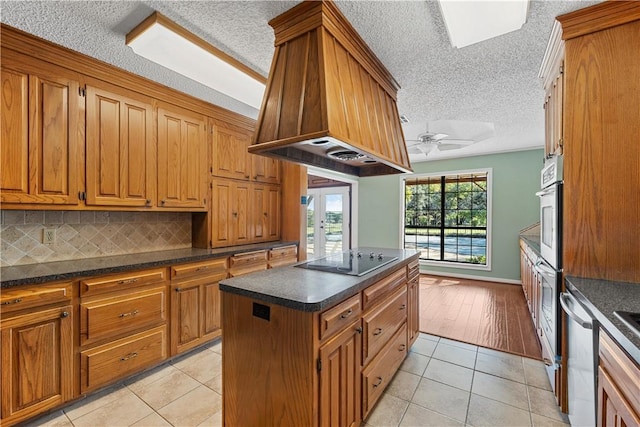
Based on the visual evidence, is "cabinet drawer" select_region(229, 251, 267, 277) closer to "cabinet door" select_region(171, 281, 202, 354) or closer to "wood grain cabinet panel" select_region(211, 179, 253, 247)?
"wood grain cabinet panel" select_region(211, 179, 253, 247)

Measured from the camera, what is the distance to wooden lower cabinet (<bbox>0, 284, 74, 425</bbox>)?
158 cm

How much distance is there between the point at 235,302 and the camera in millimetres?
1504

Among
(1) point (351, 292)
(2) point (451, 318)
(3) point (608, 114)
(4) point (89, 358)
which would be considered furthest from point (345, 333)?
(2) point (451, 318)

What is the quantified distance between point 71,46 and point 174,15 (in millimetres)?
936

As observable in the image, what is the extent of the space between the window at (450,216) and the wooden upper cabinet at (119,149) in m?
4.93

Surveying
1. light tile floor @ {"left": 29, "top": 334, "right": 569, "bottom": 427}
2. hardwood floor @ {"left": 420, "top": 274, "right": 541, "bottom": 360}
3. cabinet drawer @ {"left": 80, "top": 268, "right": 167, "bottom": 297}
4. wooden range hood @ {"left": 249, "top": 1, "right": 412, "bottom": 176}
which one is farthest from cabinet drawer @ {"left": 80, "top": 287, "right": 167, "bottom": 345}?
hardwood floor @ {"left": 420, "top": 274, "right": 541, "bottom": 360}

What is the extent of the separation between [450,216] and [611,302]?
4.57 m

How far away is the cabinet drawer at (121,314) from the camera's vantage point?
6.21 ft

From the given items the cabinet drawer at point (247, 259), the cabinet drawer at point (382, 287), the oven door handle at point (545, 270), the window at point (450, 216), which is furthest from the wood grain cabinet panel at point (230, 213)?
the window at point (450, 216)

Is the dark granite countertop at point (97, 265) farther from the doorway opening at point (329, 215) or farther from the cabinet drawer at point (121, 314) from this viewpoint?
the doorway opening at point (329, 215)

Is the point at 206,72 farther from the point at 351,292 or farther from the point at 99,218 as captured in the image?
the point at 351,292

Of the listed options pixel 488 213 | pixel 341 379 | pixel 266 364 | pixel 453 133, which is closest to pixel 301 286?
pixel 266 364

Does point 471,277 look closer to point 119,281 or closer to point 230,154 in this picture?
point 230,154

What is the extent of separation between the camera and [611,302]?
1.26m
